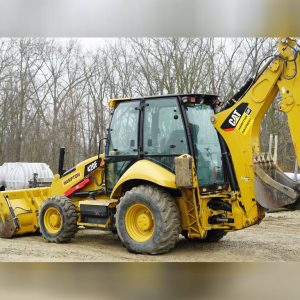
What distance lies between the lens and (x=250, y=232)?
8.16 metres

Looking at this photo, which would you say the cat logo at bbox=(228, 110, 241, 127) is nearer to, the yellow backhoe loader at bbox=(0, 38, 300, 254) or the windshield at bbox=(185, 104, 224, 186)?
the yellow backhoe loader at bbox=(0, 38, 300, 254)

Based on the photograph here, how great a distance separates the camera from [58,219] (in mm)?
6875

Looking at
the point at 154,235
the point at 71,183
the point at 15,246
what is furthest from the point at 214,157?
the point at 15,246

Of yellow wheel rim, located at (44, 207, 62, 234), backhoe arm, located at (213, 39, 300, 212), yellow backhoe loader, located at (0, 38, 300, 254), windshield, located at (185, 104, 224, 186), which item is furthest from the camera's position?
yellow wheel rim, located at (44, 207, 62, 234)

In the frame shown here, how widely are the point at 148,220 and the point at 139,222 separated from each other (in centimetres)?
14

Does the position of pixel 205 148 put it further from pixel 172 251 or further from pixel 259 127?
pixel 172 251

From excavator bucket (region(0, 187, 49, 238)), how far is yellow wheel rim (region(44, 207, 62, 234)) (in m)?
0.46

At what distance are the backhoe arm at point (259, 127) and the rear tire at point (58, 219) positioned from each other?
240cm

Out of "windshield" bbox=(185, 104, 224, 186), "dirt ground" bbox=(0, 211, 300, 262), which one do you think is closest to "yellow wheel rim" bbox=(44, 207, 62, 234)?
"dirt ground" bbox=(0, 211, 300, 262)

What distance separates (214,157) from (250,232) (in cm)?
282

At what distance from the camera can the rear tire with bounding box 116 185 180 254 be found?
5.60m

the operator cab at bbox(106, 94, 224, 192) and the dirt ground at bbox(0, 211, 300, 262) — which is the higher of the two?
the operator cab at bbox(106, 94, 224, 192)

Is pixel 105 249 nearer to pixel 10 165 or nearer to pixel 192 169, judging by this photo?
pixel 192 169

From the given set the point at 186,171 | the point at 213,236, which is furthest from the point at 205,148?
the point at 213,236
